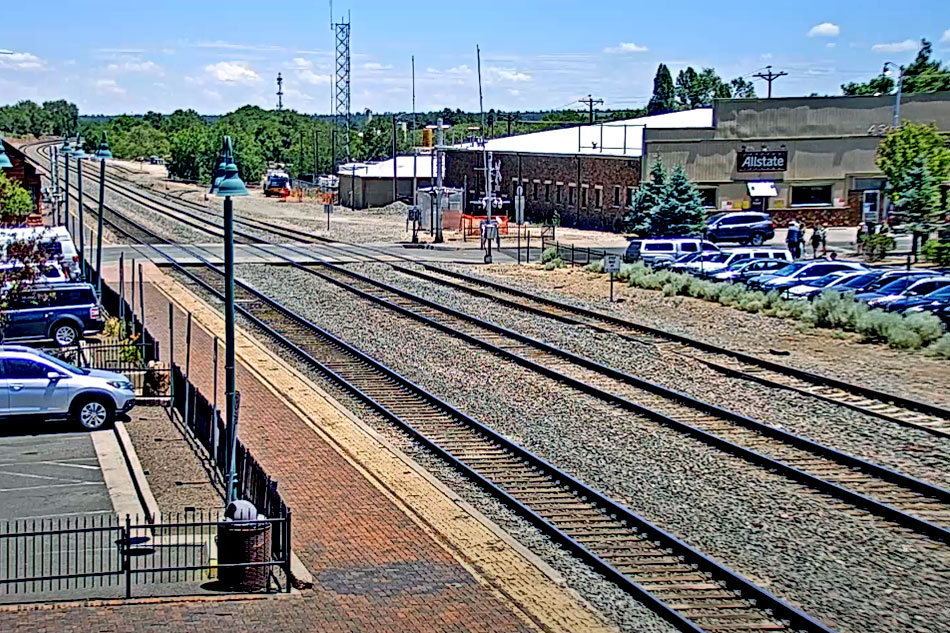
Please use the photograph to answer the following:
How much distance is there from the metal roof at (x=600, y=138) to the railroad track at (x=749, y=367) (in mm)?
35992

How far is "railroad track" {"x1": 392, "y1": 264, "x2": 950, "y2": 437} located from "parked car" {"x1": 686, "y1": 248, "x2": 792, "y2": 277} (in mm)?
7115

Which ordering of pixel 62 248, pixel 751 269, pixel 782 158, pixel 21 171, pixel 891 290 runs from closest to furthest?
pixel 891 290, pixel 751 269, pixel 62 248, pixel 21 171, pixel 782 158

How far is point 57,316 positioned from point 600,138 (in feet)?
179

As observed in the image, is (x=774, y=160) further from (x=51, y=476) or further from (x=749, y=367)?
(x=51, y=476)

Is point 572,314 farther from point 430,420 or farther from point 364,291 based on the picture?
point 430,420

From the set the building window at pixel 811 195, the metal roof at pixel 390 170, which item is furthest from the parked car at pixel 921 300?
the metal roof at pixel 390 170

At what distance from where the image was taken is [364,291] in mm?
44625

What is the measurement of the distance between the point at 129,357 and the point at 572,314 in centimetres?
1536

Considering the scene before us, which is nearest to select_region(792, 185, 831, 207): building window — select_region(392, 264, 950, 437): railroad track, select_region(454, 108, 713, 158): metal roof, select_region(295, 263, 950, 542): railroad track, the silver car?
select_region(454, 108, 713, 158): metal roof

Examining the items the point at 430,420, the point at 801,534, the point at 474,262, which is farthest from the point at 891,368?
the point at 474,262

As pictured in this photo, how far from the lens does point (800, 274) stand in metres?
42.1

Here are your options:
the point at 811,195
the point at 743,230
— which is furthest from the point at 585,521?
the point at 811,195

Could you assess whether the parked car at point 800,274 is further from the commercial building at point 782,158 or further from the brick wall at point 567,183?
the brick wall at point 567,183

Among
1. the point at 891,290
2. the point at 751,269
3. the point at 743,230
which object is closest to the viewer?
the point at 891,290
